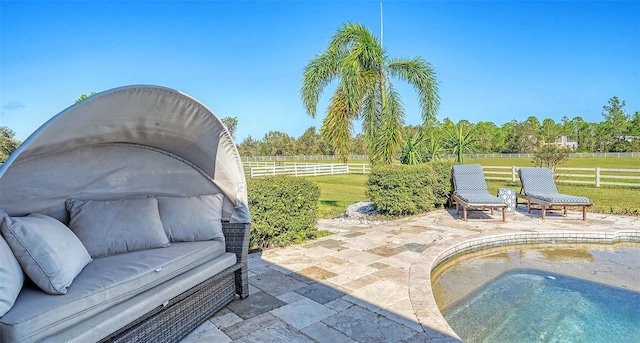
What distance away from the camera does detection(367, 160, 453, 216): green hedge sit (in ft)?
21.9

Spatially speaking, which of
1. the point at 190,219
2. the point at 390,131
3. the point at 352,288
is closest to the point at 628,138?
the point at 390,131

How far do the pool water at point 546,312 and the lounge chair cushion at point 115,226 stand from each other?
2610mm

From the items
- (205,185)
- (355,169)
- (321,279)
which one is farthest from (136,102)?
(355,169)

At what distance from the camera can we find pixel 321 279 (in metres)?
3.45

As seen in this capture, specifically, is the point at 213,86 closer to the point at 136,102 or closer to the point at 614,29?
the point at 136,102

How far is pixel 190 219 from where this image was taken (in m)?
3.02

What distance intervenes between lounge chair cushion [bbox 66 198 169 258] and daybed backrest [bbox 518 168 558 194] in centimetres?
704

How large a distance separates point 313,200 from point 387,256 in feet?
4.51

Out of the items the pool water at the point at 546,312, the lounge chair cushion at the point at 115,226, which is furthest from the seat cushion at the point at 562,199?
the lounge chair cushion at the point at 115,226

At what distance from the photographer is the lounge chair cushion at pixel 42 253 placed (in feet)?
5.77

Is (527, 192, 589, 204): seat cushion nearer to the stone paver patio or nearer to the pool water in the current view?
the stone paver patio

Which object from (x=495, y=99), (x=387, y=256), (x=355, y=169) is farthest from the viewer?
(x=355, y=169)

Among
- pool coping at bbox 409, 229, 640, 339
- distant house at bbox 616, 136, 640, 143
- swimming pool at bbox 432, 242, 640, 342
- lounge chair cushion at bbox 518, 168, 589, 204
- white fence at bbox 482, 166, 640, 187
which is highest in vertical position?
distant house at bbox 616, 136, 640, 143

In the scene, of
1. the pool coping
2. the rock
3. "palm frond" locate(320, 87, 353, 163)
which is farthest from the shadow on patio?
"palm frond" locate(320, 87, 353, 163)
